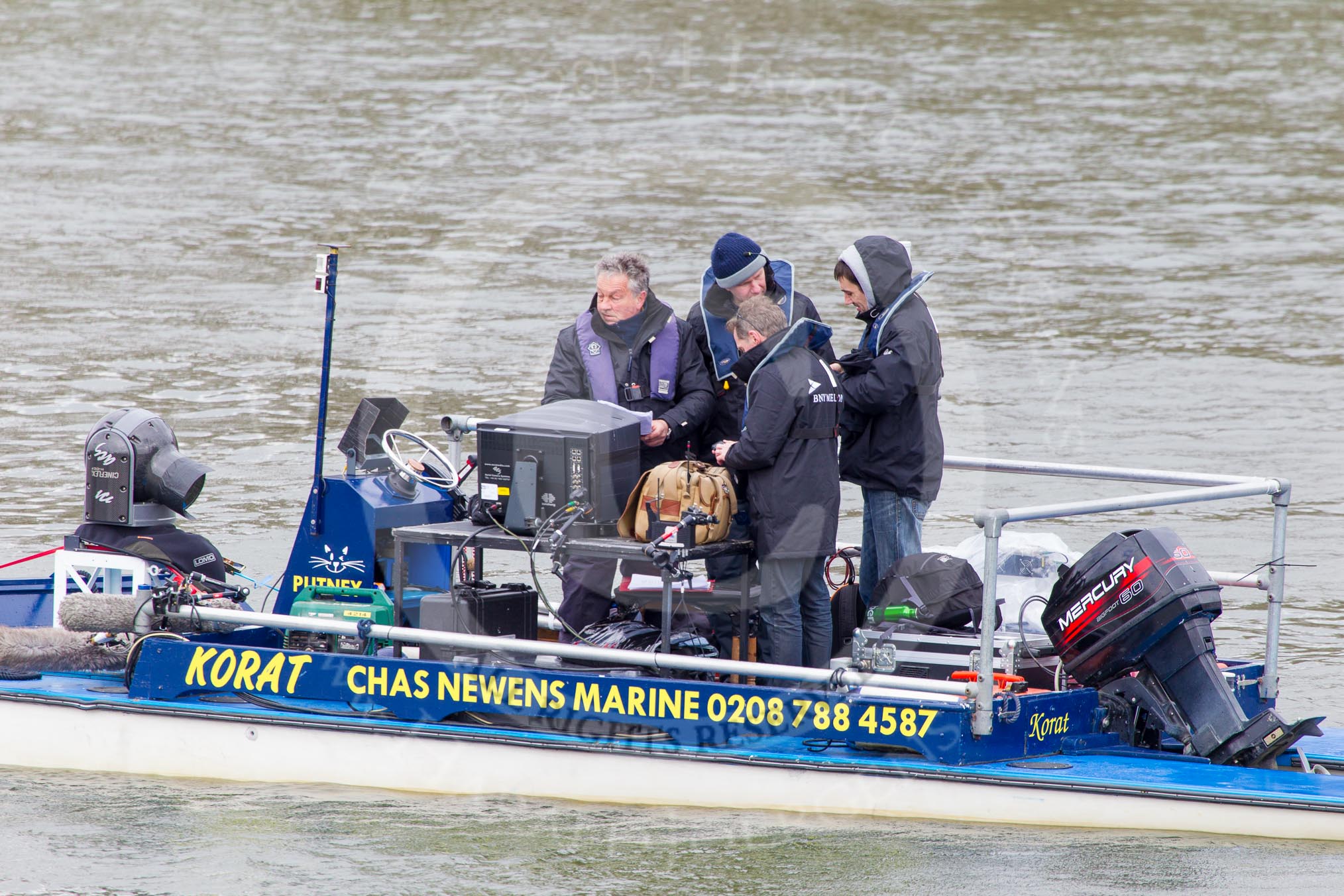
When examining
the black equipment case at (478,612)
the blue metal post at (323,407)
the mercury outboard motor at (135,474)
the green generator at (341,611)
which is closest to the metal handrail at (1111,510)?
the black equipment case at (478,612)

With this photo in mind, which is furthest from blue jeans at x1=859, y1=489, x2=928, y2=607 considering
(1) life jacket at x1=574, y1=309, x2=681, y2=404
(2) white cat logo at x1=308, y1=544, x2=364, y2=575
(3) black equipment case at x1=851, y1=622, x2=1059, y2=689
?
(2) white cat logo at x1=308, y1=544, x2=364, y2=575

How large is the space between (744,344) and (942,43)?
25.3 meters

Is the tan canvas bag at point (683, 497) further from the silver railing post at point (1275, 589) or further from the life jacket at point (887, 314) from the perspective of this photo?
the silver railing post at point (1275, 589)

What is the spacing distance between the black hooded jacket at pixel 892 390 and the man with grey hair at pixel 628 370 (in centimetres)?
57

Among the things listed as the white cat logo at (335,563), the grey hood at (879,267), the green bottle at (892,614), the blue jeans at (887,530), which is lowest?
the green bottle at (892,614)

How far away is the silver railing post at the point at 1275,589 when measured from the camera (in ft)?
20.5

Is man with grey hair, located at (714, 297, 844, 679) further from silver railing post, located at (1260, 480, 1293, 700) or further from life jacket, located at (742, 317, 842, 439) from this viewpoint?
silver railing post, located at (1260, 480, 1293, 700)

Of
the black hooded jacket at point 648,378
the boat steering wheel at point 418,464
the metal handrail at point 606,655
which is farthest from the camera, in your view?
the boat steering wheel at point 418,464

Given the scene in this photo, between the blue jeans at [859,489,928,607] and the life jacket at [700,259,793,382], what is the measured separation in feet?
2.19

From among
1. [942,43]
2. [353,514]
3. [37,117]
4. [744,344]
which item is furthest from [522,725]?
[942,43]

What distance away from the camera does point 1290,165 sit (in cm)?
2219

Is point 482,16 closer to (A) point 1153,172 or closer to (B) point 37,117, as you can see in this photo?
(B) point 37,117

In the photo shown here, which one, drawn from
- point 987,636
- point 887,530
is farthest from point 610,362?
point 987,636

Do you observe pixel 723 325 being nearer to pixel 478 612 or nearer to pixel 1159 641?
pixel 478 612
